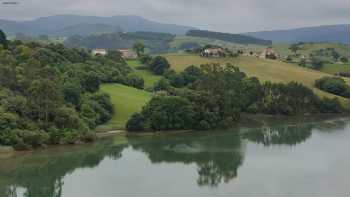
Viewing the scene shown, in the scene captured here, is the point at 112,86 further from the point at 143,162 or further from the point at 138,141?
the point at 143,162

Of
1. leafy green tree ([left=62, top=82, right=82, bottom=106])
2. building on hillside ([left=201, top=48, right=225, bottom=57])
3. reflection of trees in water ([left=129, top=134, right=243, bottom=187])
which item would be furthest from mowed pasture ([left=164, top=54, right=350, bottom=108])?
leafy green tree ([left=62, top=82, right=82, bottom=106])

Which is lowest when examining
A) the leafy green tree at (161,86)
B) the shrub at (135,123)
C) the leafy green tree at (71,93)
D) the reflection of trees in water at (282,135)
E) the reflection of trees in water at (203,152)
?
the reflection of trees in water at (282,135)

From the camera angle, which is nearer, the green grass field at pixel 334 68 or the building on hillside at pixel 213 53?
the green grass field at pixel 334 68

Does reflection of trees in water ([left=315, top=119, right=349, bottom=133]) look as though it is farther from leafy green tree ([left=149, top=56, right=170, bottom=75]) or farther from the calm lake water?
leafy green tree ([left=149, top=56, right=170, bottom=75])

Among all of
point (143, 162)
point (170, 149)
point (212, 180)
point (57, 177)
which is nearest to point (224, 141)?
point (170, 149)

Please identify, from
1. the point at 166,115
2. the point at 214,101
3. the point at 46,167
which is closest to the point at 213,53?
the point at 214,101

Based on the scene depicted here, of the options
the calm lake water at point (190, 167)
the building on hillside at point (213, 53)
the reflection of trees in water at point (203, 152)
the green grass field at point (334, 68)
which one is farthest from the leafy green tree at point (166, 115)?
the green grass field at point (334, 68)

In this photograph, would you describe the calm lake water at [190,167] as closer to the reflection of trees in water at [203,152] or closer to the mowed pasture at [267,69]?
the reflection of trees in water at [203,152]
